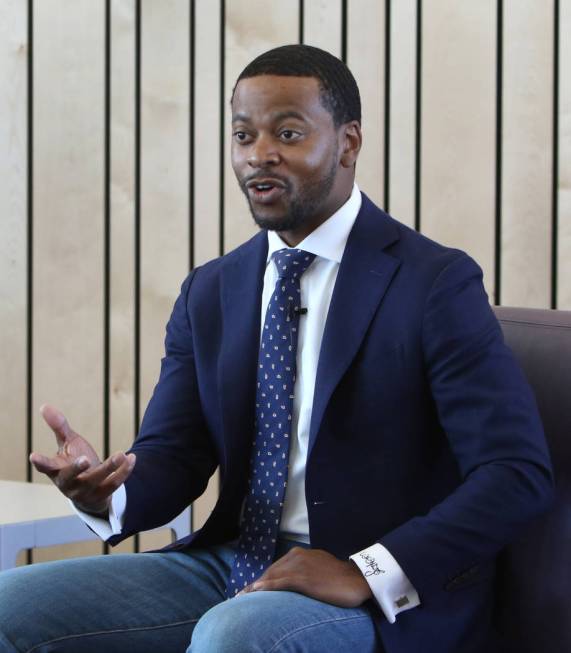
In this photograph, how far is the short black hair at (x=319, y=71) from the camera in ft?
5.54

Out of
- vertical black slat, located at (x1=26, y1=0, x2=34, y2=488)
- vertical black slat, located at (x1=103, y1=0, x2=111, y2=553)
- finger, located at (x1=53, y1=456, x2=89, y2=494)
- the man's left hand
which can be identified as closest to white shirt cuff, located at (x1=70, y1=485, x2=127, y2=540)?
finger, located at (x1=53, y1=456, x2=89, y2=494)

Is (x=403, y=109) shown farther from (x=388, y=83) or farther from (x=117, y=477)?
(x=117, y=477)

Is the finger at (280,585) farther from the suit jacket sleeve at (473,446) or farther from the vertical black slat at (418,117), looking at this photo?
the vertical black slat at (418,117)

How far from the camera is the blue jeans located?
1.37 m

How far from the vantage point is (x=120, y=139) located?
2.97 meters

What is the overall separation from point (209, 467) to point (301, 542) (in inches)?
10.3

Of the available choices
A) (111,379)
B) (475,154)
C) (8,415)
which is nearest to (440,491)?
(475,154)

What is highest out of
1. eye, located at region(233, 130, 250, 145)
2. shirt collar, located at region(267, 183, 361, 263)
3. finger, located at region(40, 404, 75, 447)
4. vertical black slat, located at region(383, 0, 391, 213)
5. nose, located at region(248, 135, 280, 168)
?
vertical black slat, located at region(383, 0, 391, 213)

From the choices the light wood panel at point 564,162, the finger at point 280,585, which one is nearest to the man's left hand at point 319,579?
the finger at point 280,585

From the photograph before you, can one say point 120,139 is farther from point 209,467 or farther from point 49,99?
point 209,467

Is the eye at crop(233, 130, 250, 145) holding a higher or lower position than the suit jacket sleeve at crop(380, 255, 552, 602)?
higher

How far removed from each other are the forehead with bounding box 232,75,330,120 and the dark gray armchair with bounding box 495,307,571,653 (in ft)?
1.59

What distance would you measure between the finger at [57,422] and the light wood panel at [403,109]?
133 centimetres

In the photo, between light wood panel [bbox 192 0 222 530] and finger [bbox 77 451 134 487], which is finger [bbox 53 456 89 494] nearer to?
finger [bbox 77 451 134 487]
